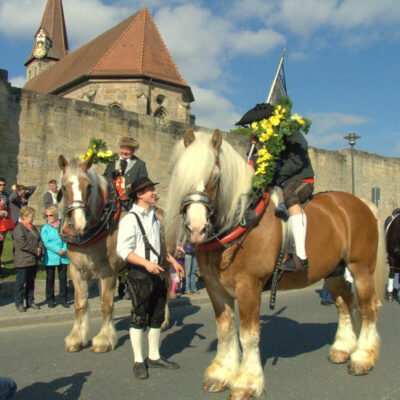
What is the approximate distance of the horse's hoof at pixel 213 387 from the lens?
383 cm

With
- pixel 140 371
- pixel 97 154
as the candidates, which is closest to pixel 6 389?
pixel 140 371

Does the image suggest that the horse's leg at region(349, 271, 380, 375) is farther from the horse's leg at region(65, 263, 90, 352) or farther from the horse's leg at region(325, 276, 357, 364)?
the horse's leg at region(65, 263, 90, 352)

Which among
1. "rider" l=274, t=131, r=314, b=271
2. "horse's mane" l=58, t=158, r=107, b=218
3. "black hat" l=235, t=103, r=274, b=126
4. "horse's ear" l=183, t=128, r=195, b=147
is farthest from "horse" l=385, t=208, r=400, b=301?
"horse's ear" l=183, t=128, r=195, b=147

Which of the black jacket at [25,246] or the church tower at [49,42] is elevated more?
the church tower at [49,42]

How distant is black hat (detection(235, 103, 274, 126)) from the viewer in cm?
Result: 423

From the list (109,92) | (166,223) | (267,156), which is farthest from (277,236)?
(109,92)

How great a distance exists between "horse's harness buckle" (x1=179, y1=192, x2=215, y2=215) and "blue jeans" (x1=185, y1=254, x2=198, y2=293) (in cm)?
627

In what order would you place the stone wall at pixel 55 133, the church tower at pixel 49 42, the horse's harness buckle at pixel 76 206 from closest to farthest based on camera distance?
the horse's harness buckle at pixel 76 206 → the stone wall at pixel 55 133 → the church tower at pixel 49 42

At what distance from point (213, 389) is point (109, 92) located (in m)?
29.2

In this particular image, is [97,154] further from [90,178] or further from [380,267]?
[380,267]

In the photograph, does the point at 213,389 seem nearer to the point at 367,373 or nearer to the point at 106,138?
the point at 367,373

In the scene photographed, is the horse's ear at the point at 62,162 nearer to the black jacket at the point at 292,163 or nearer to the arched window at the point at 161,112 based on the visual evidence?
the black jacket at the point at 292,163

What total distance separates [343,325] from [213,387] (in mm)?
1935

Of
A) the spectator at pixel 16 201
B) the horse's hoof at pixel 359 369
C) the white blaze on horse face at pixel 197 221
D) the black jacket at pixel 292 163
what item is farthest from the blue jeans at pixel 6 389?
the spectator at pixel 16 201
